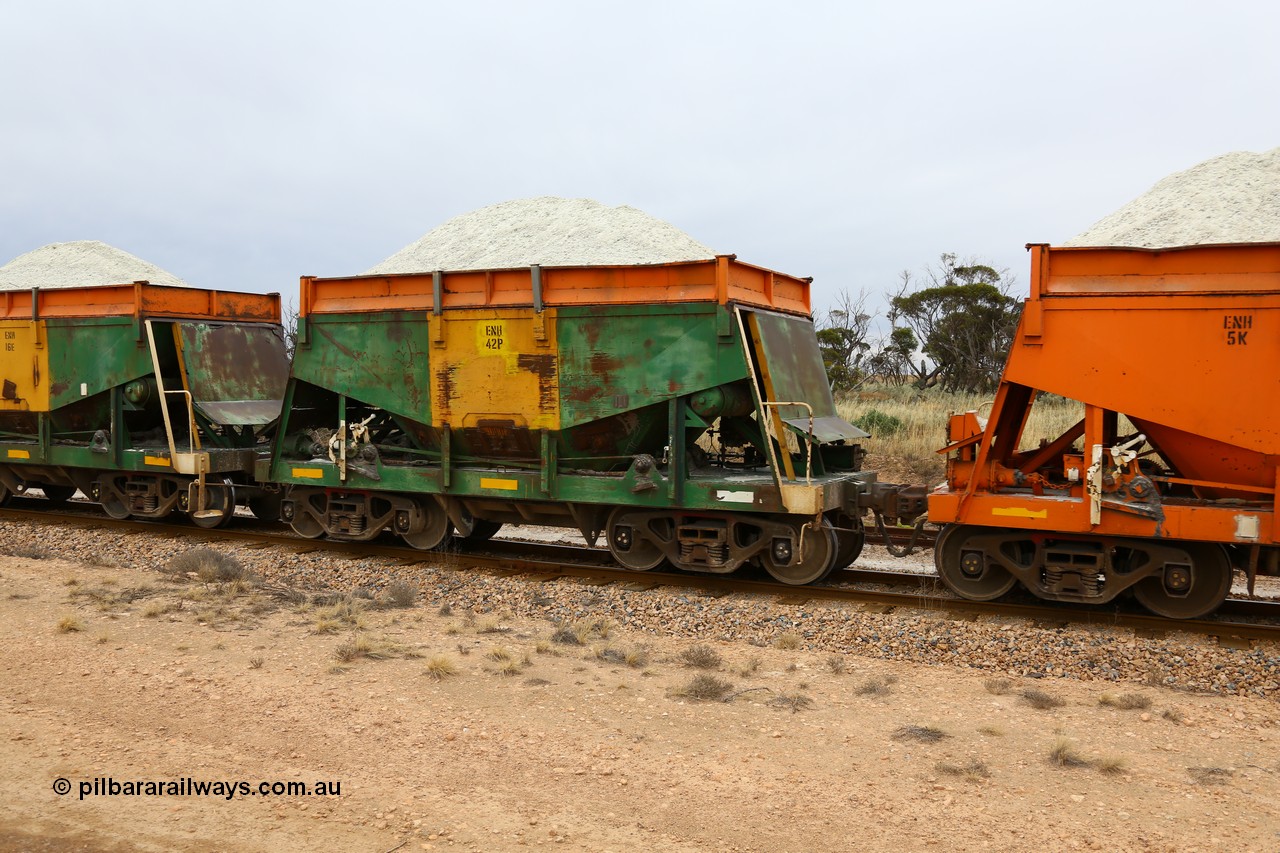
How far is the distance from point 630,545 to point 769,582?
149 centimetres

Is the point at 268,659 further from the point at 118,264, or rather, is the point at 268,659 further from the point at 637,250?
the point at 118,264

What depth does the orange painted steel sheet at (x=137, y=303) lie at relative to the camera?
44.0 ft

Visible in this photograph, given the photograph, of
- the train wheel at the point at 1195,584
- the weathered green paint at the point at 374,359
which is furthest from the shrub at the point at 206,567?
the train wheel at the point at 1195,584

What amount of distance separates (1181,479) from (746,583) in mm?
3852

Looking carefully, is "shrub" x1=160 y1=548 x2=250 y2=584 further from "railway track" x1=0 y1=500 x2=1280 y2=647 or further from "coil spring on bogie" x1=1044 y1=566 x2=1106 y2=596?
"coil spring on bogie" x1=1044 y1=566 x2=1106 y2=596

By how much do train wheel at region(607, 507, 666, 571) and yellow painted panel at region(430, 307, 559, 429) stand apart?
115cm

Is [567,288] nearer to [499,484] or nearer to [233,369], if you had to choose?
[499,484]

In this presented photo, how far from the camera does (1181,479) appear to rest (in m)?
8.00

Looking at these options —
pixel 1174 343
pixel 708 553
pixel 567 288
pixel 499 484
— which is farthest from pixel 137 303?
pixel 1174 343

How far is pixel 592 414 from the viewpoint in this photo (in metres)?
10.1

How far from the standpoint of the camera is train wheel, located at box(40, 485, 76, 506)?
52.7ft

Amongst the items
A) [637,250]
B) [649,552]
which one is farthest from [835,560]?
[637,250]

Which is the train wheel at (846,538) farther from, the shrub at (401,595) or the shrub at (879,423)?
the shrub at (879,423)

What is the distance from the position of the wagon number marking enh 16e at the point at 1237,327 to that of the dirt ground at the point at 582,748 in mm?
2891
